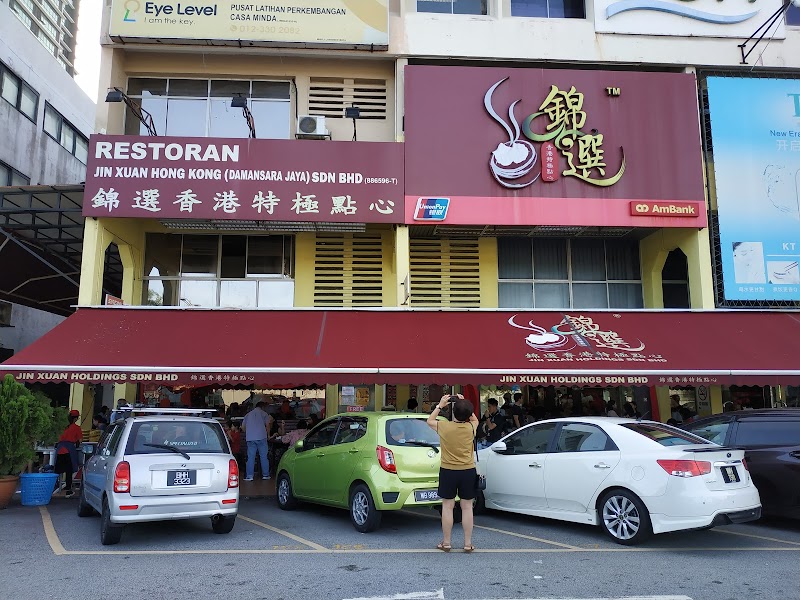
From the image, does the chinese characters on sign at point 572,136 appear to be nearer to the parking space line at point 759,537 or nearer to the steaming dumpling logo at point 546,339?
the steaming dumpling logo at point 546,339

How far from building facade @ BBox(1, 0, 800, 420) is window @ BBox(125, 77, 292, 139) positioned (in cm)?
5

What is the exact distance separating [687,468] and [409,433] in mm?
3354

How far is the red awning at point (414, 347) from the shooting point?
10828 mm

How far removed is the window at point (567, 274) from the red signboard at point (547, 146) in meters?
2.14

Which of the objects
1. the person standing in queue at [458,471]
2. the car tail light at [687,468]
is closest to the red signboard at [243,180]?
the person standing in queue at [458,471]

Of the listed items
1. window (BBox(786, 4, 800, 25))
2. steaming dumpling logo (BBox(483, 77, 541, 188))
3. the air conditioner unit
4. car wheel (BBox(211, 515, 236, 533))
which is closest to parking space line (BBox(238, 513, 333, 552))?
car wheel (BBox(211, 515, 236, 533))

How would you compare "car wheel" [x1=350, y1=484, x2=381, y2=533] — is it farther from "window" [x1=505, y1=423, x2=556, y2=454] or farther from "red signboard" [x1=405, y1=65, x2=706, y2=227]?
"red signboard" [x1=405, y1=65, x2=706, y2=227]

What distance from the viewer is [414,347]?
38.9ft

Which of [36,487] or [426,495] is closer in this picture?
[426,495]

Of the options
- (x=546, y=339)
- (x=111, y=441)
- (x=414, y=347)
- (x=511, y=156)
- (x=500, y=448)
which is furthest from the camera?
(x=511, y=156)

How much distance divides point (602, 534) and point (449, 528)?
225cm

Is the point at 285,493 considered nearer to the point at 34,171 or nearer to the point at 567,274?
the point at 567,274

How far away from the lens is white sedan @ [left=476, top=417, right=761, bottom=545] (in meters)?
7.03

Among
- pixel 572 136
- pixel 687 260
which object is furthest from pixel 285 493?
pixel 687 260
